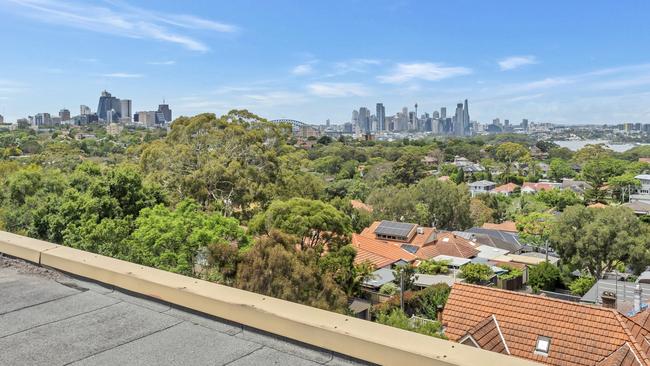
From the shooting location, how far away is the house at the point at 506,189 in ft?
199

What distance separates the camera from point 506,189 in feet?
205

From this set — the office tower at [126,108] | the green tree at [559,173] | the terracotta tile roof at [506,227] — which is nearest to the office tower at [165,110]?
the office tower at [126,108]

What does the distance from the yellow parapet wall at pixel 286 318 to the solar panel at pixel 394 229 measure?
956 inches

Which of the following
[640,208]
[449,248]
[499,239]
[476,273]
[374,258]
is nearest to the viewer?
[476,273]

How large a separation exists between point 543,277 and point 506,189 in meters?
42.0

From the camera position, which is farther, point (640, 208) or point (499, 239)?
point (640, 208)

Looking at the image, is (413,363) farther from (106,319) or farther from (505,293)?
(505,293)

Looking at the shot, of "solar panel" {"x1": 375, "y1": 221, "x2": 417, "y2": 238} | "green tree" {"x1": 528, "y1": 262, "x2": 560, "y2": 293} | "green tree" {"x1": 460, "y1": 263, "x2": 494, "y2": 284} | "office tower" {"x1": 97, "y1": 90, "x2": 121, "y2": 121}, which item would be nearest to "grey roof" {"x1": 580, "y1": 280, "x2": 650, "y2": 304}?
"green tree" {"x1": 528, "y1": 262, "x2": 560, "y2": 293}

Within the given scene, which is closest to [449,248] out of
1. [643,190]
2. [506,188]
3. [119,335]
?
[119,335]

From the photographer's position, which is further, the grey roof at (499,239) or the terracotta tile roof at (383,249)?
the grey roof at (499,239)

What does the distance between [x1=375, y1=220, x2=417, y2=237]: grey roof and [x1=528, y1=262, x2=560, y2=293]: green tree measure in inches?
262

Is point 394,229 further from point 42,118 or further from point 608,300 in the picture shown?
point 42,118

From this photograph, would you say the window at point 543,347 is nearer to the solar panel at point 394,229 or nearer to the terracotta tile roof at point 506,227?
the solar panel at point 394,229

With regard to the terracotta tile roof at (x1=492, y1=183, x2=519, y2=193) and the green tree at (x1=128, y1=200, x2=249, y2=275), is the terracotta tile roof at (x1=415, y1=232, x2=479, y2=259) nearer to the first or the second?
the green tree at (x1=128, y1=200, x2=249, y2=275)
